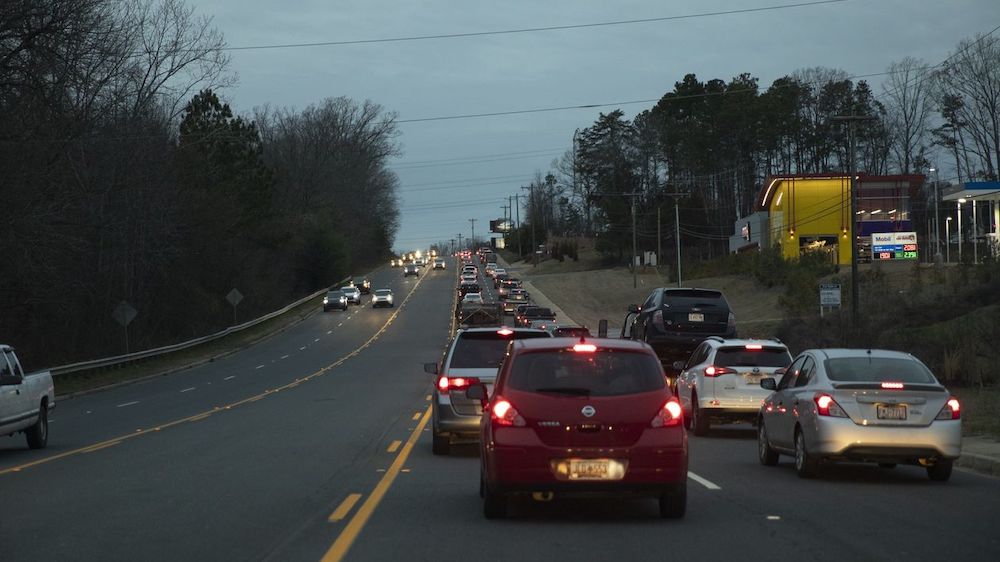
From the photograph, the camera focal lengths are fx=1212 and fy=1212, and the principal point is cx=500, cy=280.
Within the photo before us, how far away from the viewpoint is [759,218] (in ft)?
322

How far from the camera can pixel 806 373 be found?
15281 mm

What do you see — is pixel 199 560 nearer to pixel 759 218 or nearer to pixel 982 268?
pixel 982 268

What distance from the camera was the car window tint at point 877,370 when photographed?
1436 cm

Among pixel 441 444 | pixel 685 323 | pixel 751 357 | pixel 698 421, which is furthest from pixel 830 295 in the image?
pixel 441 444

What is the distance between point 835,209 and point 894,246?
8.40 meters

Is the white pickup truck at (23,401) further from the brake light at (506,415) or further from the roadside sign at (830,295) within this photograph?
the roadside sign at (830,295)

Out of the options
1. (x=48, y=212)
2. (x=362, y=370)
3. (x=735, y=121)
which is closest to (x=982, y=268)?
(x=362, y=370)

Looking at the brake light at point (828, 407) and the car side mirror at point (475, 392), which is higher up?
the car side mirror at point (475, 392)

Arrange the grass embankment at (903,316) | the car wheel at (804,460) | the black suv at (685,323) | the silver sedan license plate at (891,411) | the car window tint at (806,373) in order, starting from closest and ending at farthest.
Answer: the silver sedan license plate at (891,411) < the car wheel at (804,460) < the car window tint at (806,373) < the grass embankment at (903,316) < the black suv at (685,323)

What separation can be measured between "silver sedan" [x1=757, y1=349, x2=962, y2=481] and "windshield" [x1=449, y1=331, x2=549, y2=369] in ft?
14.9

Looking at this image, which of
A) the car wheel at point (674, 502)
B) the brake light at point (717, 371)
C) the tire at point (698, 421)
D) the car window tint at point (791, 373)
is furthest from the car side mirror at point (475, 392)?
the tire at point (698, 421)

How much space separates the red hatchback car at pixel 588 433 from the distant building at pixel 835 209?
77.6m

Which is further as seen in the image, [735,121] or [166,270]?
[735,121]

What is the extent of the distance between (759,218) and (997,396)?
74511 millimetres
